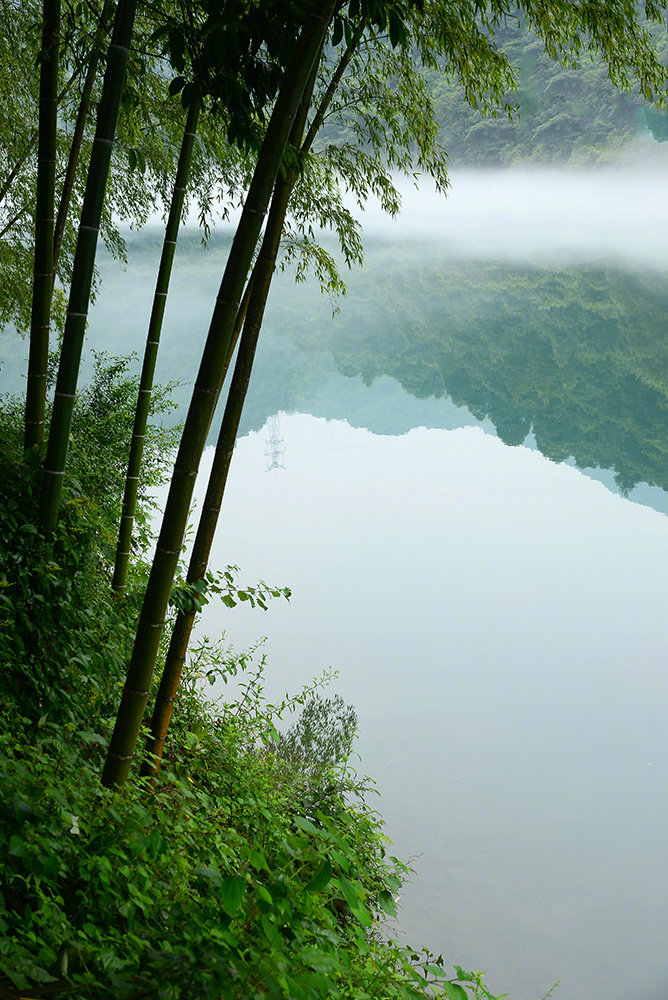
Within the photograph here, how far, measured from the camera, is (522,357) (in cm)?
2291

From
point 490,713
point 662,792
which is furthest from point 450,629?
point 662,792

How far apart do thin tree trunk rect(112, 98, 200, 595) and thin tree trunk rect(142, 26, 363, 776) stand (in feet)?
0.83

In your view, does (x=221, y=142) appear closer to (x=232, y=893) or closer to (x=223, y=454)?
(x=223, y=454)

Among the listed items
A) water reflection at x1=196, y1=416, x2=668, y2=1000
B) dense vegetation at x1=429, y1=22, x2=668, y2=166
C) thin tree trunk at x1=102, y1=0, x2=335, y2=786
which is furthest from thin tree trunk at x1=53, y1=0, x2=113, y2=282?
dense vegetation at x1=429, y1=22, x2=668, y2=166

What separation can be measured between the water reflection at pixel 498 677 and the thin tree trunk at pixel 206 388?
19.3 feet

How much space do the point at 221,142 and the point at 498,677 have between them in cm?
888

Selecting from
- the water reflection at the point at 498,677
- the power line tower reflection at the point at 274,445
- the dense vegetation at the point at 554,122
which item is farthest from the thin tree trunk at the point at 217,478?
the dense vegetation at the point at 554,122

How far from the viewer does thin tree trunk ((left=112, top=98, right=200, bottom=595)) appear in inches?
88.2

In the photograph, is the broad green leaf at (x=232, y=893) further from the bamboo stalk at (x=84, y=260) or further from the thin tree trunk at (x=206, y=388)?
the bamboo stalk at (x=84, y=260)

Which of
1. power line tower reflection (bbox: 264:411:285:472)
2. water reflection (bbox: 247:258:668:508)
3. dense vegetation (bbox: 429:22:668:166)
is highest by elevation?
dense vegetation (bbox: 429:22:668:166)

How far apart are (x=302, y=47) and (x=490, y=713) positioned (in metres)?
9.75

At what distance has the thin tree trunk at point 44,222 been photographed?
191cm

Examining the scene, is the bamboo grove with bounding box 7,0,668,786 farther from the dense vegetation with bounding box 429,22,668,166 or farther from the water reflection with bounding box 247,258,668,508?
the dense vegetation with bounding box 429,22,668,166

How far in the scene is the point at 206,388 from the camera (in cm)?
132
